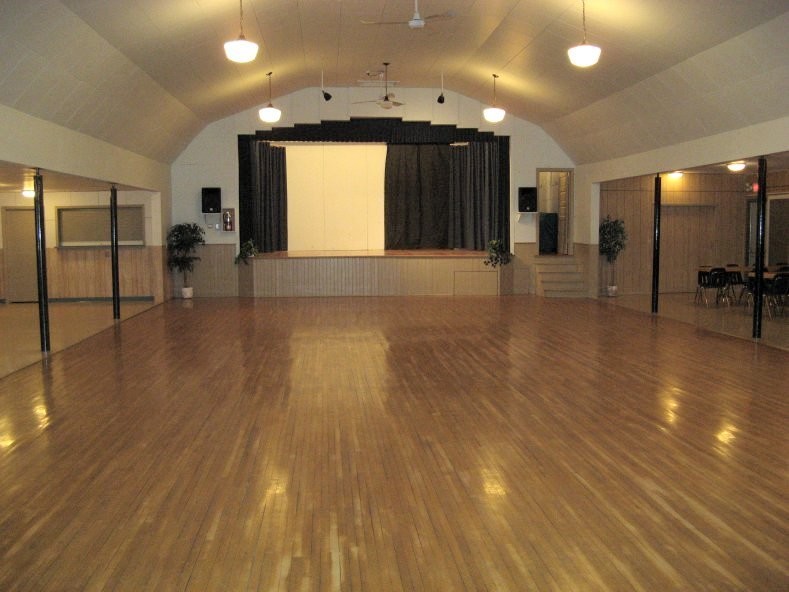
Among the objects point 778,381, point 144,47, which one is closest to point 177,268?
point 144,47

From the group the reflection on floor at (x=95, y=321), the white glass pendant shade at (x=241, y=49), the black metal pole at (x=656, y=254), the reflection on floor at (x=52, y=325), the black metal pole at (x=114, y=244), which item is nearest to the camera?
the white glass pendant shade at (x=241, y=49)

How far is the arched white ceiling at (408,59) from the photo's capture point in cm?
766

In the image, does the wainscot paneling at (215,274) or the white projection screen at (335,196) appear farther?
the white projection screen at (335,196)

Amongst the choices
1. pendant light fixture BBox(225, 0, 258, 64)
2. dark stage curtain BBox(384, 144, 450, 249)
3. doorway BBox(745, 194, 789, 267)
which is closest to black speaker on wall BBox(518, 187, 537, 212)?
dark stage curtain BBox(384, 144, 450, 249)

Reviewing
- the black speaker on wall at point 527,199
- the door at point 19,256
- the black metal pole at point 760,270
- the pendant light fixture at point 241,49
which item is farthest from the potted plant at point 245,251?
the black metal pole at point 760,270

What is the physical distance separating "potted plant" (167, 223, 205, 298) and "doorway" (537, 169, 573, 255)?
8310mm

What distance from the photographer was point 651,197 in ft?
53.7

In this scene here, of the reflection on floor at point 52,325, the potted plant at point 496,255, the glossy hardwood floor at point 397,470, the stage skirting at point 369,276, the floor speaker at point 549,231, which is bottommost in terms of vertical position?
the glossy hardwood floor at point 397,470

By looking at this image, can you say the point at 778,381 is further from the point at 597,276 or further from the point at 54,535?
the point at 597,276

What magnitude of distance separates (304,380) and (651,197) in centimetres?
1165

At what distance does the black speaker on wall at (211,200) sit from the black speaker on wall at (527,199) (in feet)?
21.8

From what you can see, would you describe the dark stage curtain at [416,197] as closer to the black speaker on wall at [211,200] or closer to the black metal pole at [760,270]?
the black speaker on wall at [211,200]

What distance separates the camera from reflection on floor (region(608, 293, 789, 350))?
402 inches

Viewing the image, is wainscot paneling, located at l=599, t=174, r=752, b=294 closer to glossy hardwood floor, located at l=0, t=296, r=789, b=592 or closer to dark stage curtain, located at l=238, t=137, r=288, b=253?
glossy hardwood floor, located at l=0, t=296, r=789, b=592
